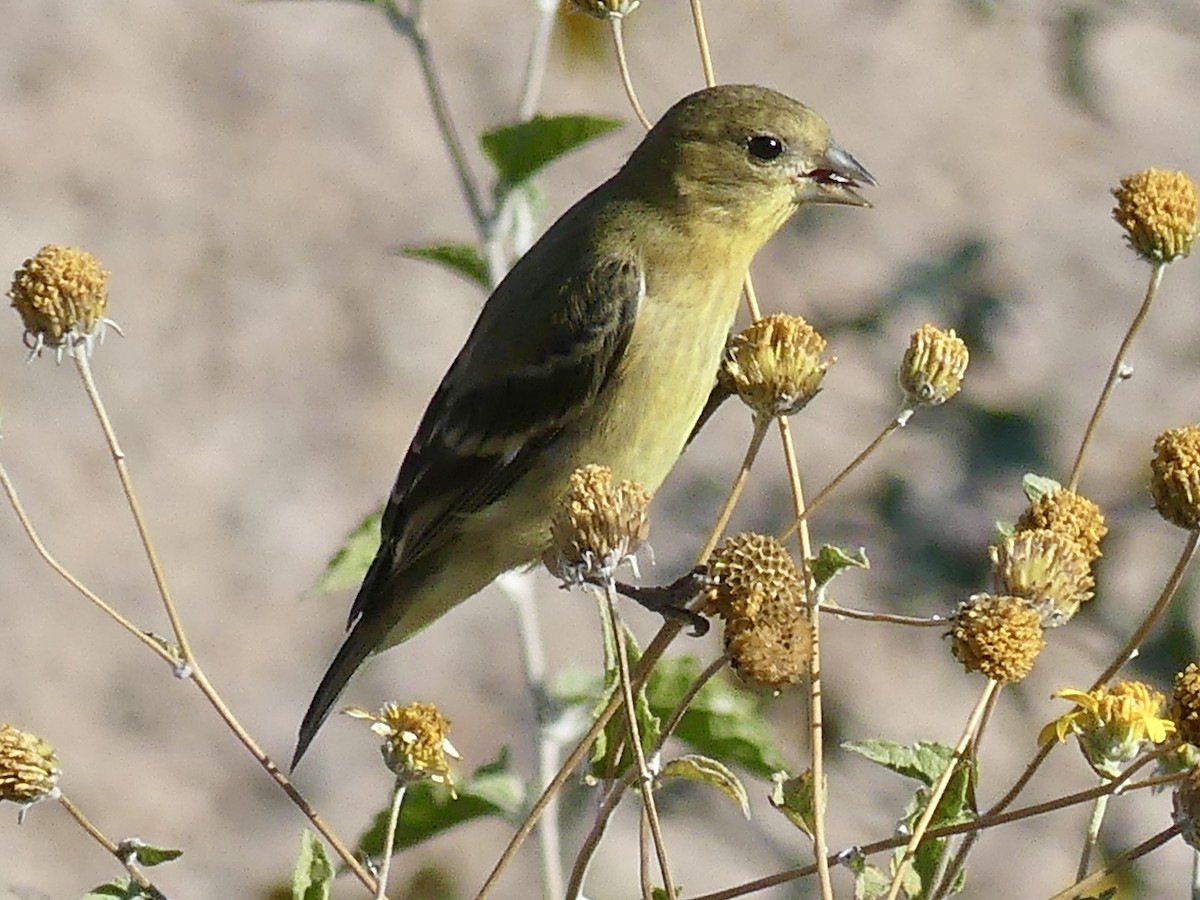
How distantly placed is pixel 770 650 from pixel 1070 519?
44 centimetres

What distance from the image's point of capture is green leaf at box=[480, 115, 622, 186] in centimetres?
346

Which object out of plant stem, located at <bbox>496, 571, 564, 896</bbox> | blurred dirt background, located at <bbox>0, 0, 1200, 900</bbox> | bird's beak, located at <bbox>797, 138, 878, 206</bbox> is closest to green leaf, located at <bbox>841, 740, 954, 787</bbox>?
plant stem, located at <bbox>496, 571, 564, 896</bbox>

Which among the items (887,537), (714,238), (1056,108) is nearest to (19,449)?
(887,537)

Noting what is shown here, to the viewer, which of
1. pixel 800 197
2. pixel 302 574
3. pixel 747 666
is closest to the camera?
pixel 747 666

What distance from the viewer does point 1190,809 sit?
1.93 m

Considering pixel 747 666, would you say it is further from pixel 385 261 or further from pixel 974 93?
pixel 974 93

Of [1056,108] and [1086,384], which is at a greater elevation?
[1056,108]

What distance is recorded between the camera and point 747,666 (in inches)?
77.1

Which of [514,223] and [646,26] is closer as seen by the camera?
[514,223]

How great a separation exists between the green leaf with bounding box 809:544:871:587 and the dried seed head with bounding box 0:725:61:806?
86 centimetres

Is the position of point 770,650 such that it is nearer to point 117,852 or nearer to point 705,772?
point 705,772

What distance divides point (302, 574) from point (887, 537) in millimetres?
2635

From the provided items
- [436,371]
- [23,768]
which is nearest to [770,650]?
[23,768]

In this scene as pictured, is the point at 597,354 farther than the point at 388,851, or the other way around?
the point at 597,354
